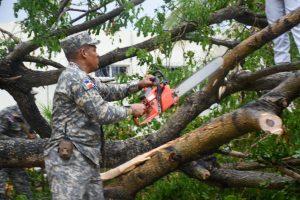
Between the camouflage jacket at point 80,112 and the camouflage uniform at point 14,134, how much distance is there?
2.66m

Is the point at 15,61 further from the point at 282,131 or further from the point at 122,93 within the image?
the point at 282,131

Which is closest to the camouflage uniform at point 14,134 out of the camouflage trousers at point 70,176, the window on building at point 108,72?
the window on building at point 108,72

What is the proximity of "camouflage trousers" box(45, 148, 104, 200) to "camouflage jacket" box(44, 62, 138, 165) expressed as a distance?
0.06 m

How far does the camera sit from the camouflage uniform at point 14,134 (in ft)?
21.5

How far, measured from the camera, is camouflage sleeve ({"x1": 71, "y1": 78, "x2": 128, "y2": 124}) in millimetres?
3818

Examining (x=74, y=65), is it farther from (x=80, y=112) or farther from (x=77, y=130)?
(x=77, y=130)

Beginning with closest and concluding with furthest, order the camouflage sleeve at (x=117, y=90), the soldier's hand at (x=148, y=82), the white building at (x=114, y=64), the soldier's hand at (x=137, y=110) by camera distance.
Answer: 1. the soldier's hand at (x=137, y=110)
2. the soldier's hand at (x=148, y=82)
3. the camouflage sleeve at (x=117, y=90)
4. the white building at (x=114, y=64)

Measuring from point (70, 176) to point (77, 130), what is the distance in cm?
32

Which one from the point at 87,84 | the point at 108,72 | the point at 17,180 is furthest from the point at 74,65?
the point at 108,72

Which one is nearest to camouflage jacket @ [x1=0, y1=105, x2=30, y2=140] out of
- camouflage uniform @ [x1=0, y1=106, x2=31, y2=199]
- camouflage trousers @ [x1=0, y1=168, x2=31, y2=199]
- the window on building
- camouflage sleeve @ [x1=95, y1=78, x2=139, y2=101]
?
camouflage uniform @ [x1=0, y1=106, x2=31, y2=199]

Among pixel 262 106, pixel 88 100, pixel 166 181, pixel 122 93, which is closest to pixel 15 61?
pixel 166 181

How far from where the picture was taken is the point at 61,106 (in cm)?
399

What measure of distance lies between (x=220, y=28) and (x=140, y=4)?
1694 mm

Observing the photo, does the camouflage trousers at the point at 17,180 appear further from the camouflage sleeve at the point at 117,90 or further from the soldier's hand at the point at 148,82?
the soldier's hand at the point at 148,82
